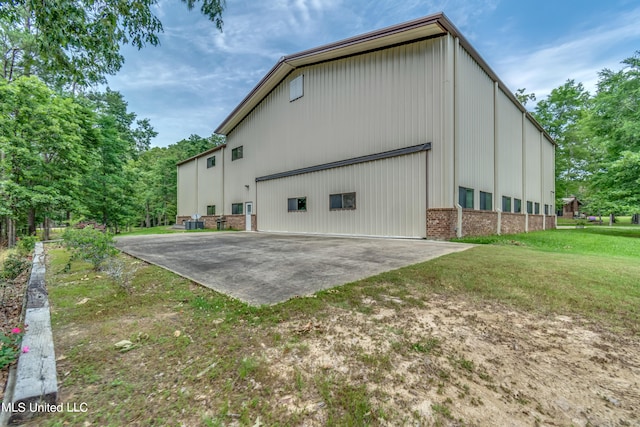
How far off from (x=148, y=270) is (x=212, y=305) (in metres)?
2.93

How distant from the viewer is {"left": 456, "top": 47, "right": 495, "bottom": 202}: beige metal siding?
1041cm

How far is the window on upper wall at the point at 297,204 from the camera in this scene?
1433 centimetres

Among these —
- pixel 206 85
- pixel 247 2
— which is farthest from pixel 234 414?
pixel 206 85

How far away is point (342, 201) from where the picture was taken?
12.5 metres

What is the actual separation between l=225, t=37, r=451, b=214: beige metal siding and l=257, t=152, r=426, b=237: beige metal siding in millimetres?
722

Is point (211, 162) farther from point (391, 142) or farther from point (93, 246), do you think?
point (93, 246)

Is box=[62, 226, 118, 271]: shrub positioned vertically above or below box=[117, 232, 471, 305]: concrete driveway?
above

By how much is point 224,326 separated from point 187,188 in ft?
85.2

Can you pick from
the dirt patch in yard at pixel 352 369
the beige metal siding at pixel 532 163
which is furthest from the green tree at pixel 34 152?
the beige metal siding at pixel 532 163

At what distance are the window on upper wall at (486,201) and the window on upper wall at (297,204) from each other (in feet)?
28.9

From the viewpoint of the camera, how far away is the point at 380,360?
1.97 m

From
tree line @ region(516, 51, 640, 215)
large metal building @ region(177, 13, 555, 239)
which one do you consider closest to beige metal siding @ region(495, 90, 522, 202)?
large metal building @ region(177, 13, 555, 239)

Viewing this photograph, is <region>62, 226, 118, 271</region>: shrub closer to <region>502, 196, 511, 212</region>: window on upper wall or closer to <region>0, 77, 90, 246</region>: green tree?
<region>0, 77, 90, 246</region>: green tree

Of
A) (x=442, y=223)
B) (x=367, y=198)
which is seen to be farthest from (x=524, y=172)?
(x=367, y=198)
